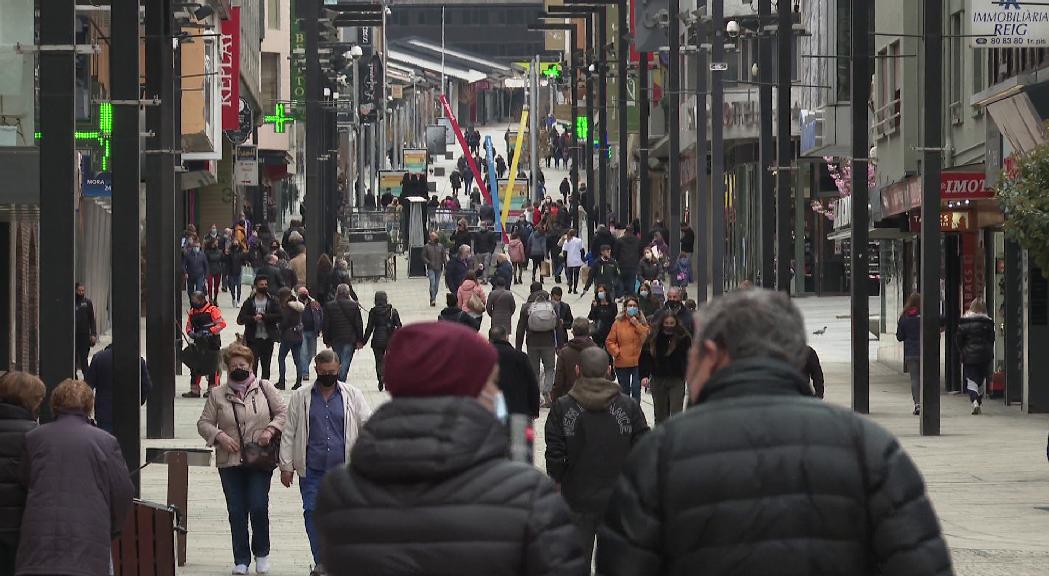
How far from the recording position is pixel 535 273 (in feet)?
178

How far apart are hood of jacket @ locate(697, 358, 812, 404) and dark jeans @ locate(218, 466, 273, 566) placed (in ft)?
28.6

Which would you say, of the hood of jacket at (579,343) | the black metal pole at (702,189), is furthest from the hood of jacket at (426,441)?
the black metal pole at (702,189)

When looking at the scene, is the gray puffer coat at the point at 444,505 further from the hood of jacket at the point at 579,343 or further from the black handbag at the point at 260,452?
the hood of jacket at the point at 579,343

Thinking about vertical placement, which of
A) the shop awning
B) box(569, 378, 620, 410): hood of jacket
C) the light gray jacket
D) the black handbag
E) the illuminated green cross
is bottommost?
the black handbag

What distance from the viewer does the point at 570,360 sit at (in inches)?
787

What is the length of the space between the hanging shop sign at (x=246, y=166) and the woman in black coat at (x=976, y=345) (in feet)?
151

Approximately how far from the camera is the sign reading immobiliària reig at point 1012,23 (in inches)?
966

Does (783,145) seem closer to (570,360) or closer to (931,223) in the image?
(931,223)

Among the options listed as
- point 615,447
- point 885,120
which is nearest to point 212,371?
point 885,120

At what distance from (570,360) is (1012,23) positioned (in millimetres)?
7628

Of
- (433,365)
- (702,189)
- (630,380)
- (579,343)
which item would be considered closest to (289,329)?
(630,380)

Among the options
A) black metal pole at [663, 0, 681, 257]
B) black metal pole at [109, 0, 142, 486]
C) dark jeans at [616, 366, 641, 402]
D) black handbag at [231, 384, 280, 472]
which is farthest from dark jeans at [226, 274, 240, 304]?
black handbag at [231, 384, 280, 472]

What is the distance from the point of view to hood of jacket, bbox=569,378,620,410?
35.1ft

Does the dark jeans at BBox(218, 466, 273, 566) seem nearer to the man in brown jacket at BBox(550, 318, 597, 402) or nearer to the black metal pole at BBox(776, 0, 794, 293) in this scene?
the man in brown jacket at BBox(550, 318, 597, 402)
